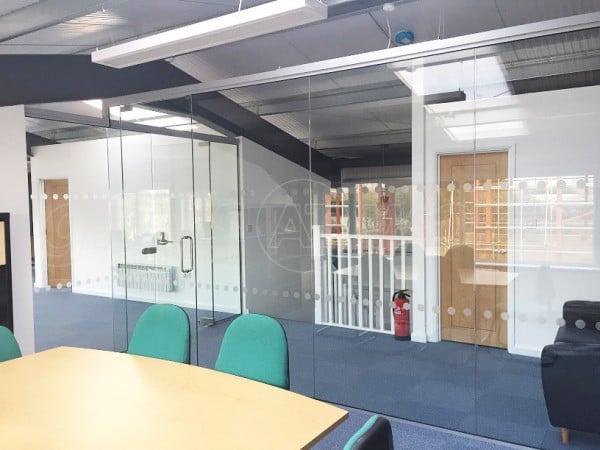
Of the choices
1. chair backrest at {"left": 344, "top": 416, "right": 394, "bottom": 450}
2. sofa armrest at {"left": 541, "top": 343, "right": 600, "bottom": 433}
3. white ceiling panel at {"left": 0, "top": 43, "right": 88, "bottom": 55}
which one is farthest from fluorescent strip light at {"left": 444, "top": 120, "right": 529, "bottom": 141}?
white ceiling panel at {"left": 0, "top": 43, "right": 88, "bottom": 55}

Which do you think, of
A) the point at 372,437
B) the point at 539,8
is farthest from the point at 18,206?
the point at 539,8

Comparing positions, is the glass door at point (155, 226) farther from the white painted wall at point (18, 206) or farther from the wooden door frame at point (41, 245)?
the white painted wall at point (18, 206)

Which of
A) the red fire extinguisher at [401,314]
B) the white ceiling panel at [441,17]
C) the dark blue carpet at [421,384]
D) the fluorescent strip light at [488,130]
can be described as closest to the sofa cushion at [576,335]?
the dark blue carpet at [421,384]

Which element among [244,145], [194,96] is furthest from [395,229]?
[194,96]

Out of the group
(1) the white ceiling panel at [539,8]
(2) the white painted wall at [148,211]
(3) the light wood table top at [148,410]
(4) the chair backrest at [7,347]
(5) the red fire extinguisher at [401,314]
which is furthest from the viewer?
(2) the white painted wall at [148,211]

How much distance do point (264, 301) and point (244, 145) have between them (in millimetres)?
1440

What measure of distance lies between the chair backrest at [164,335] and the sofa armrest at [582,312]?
2.31 m

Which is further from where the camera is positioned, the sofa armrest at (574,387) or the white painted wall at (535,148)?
the white painted wall at (535,148)

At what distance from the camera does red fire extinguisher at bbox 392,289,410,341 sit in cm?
370

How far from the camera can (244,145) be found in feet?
15.3

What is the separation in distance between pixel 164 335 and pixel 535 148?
8.26ft

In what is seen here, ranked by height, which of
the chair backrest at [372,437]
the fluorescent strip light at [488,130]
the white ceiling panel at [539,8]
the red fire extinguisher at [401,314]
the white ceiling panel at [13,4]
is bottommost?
the red fire extinguisher at [401,314]

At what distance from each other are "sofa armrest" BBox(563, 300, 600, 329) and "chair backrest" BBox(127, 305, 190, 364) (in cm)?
231

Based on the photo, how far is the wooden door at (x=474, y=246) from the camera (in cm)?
330
